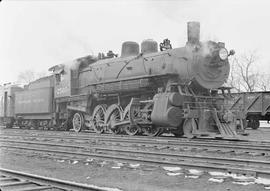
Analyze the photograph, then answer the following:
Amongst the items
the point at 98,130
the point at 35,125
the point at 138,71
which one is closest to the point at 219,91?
the point at 138,71

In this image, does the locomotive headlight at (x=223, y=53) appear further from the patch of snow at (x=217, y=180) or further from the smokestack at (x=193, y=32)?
the patch of snow at (x=217, y=180)

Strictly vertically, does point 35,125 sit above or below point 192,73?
below

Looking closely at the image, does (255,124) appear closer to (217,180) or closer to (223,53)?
(223,53)

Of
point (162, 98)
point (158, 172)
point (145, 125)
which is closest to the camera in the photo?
point (158, 172)

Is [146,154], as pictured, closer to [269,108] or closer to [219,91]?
[219,91]

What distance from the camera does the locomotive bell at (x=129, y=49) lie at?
1691 cm

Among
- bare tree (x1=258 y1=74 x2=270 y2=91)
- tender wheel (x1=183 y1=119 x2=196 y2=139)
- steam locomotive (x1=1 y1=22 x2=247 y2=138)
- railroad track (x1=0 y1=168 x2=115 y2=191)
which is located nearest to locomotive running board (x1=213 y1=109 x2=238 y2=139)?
steam locomotive (x1=1 y1=22 x2=247 y2=138)

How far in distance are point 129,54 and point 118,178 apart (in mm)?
10955

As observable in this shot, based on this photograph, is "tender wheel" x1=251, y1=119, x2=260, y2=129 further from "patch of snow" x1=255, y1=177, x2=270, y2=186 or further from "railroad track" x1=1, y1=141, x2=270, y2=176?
"patch of snow" x1=255, y1=177, x2=270, y2=186

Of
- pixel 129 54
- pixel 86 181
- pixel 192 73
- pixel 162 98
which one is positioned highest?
pixel 129 54

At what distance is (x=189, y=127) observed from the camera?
522 inches

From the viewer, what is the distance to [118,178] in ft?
20.8

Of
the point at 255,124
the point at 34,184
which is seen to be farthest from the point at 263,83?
the point at 34,184

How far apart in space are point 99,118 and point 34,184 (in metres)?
11.3
